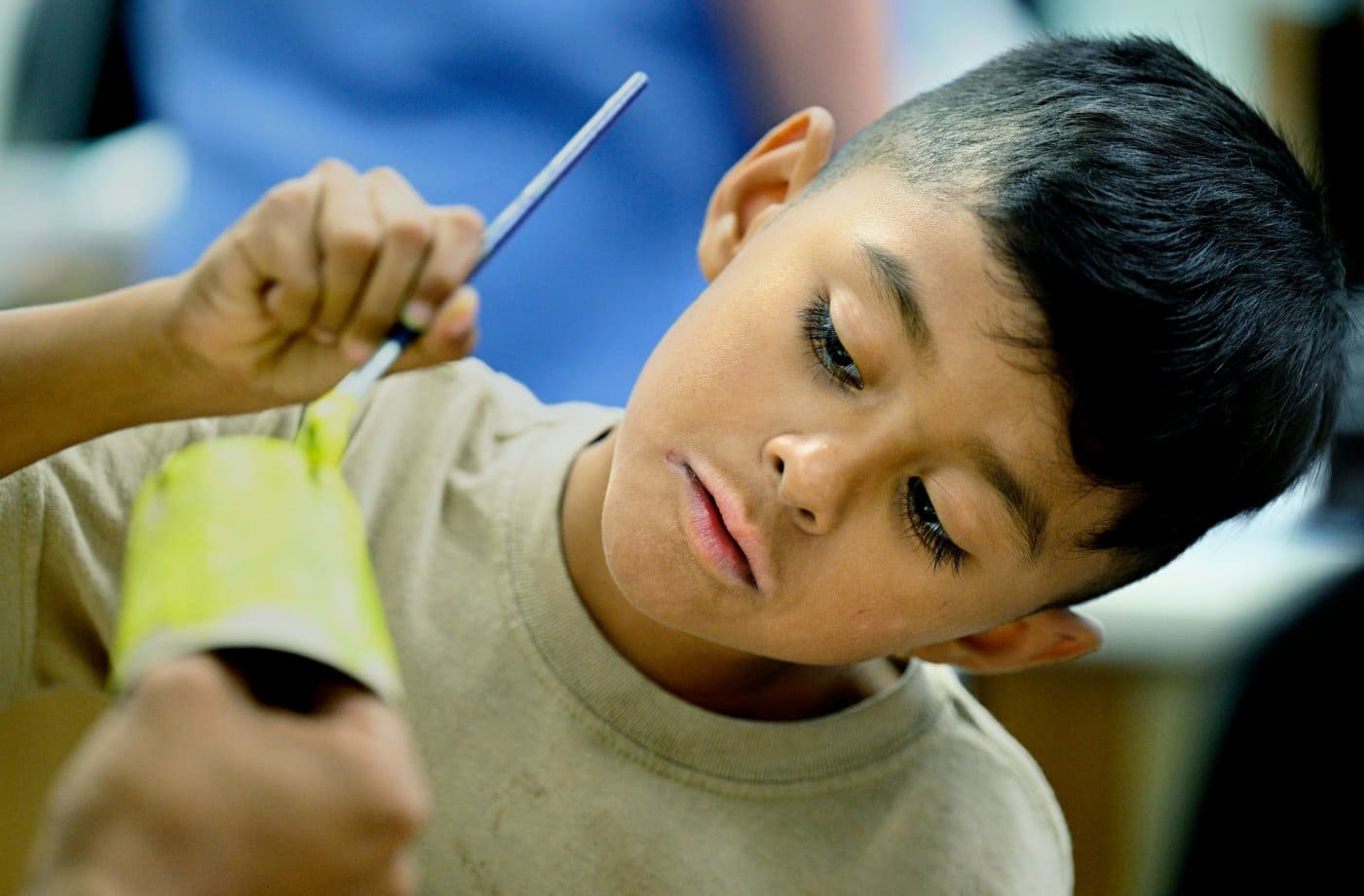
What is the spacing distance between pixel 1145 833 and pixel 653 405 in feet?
3.01

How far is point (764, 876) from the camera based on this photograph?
2.58ft

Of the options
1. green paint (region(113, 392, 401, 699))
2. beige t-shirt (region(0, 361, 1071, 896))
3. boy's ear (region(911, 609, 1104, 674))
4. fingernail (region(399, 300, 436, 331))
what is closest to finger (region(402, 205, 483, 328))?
fingernail (region(399, 300, 436, 331))

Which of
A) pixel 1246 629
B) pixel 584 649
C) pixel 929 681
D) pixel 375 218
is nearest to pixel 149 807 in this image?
pixel 375 218

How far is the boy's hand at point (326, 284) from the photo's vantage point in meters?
0.58

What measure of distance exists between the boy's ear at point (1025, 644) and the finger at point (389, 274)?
0.42 meters

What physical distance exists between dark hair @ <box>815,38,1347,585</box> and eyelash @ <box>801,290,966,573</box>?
0.27ft

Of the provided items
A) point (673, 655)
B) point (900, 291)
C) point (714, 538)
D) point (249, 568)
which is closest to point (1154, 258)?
point (900, 291)

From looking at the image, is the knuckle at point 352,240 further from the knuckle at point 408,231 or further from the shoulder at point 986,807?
the shoulder at point 986,807

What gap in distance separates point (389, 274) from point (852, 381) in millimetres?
241

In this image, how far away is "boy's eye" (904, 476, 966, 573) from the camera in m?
0.68

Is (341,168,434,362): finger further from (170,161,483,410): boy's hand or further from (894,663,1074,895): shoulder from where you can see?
(894,663,1074,895): shoulder

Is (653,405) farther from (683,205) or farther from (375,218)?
(683,205)

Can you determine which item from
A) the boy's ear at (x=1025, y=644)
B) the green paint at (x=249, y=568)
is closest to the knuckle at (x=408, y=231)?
the green paint at (x=249, y=568)

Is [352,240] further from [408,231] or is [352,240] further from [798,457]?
[798,457]
